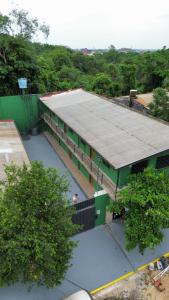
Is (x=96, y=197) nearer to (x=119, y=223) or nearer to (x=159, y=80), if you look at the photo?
(x=119, y=223)

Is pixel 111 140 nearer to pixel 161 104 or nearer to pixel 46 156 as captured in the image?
pixel 46 156

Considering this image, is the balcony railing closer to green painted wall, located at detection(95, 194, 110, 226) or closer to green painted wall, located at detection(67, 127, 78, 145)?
green painted wall, located at detection(67, 127, 78, 145)

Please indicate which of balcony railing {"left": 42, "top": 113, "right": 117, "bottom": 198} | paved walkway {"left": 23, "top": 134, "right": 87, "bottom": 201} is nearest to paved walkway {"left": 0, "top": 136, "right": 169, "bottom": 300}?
balcony railing {"left": 42, "top": 113, "right": 117, "bottom": 198}

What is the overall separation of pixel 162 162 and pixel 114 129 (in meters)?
4.23

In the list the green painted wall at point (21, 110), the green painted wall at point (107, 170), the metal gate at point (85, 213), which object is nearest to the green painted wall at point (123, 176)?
the green painted wall at point (107, 170)

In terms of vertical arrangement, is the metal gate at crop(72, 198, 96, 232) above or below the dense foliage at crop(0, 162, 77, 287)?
below

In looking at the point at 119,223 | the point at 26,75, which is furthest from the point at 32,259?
the point at 26,75

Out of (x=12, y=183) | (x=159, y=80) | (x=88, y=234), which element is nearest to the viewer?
(x=12, y=183)

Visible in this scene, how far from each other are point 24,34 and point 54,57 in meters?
27.0

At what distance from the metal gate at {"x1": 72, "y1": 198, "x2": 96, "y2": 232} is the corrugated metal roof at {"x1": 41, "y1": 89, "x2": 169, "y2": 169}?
10.4 feet

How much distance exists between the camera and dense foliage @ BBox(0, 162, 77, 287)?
353 inches

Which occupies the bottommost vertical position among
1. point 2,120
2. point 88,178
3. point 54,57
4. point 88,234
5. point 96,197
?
point 88,234

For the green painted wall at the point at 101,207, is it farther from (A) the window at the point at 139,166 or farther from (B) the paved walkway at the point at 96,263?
(A) the window at the point at 139,166

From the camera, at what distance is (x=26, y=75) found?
31672mm
